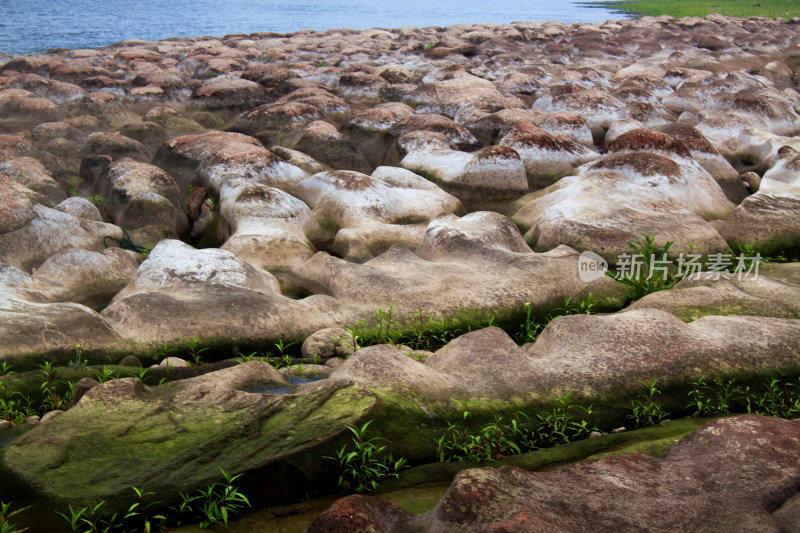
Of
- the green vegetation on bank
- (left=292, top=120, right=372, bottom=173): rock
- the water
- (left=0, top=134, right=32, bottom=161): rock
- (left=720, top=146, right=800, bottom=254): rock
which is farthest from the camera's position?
the green vegetation on bank

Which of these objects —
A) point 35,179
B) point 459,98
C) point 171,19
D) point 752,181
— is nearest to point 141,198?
point 35,179

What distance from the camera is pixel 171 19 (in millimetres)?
41344

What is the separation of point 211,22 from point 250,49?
1874 centimetres

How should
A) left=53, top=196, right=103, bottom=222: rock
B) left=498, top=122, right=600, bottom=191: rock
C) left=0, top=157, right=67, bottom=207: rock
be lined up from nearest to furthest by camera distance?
1. left=53, top=196, right=103, bottom=222: rock
2. left=0, top=157, right=67, bottom=207: rock
3. left=498, top=122, right=600, bottom=191: rock

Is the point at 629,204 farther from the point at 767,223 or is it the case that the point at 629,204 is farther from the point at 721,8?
the point at 721,8

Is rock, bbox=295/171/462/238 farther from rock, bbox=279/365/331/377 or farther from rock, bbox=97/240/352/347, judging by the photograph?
rock, bbox=279/365/331/377

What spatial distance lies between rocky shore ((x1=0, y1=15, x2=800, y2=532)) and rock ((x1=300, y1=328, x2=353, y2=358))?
0.03 m

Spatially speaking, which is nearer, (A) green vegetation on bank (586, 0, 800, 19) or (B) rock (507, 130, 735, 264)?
(B) rock (507, 130, 735, 264)

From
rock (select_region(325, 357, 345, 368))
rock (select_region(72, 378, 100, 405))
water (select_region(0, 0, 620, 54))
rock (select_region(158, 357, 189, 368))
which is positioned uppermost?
water (select_region(0, 0, 620, 54))

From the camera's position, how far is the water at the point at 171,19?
100 ft

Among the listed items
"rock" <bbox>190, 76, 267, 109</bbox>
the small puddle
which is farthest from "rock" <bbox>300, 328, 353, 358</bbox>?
"rock" <bbox>190, 76, 267, 109</bbox>

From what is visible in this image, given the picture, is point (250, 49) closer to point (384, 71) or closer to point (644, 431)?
point (384, 71)

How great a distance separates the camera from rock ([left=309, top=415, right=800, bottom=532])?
3123mm

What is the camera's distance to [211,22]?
39.5 meters
